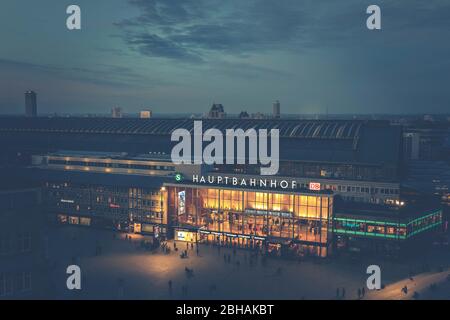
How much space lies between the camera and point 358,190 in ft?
318

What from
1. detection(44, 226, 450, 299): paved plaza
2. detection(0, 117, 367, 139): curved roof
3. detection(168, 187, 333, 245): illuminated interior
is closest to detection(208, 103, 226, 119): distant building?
detection(0, 117, 367, 139): curved roof

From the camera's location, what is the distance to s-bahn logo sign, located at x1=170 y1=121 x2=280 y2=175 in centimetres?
10856

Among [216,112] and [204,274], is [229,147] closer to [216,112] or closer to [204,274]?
[204,274]

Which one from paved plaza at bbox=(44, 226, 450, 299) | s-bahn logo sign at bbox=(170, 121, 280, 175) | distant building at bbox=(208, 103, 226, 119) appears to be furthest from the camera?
distant building at bbox=(208, 103, 226, 119)

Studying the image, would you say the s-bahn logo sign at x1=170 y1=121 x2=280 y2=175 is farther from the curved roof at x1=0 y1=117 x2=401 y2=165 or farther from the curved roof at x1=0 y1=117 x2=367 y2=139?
the curved roof at x1=0 y1=117 x2=367 y2=139

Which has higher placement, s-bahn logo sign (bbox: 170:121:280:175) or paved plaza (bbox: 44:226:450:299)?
s-bahn logo sign (bbox: 170:121:280:175)

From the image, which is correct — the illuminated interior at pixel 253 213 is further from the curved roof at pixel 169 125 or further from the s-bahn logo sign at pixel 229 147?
the curved roof at pixel 169 125

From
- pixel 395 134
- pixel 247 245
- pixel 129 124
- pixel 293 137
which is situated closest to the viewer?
pixel 247 245

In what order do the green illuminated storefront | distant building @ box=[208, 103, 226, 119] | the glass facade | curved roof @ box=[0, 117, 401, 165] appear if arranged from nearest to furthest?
the green illuminated storefront, the glass facade, curved roof @ box=[0, 117, 401, 165], distant building @ box=[208, 103, 226, 119]

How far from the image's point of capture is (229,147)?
122062 mm
